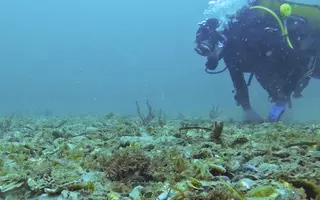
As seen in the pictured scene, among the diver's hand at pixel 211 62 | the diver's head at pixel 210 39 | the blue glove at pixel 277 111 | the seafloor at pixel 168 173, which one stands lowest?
the blue glove at pixel 277 111

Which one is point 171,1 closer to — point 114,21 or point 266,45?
point 114,21

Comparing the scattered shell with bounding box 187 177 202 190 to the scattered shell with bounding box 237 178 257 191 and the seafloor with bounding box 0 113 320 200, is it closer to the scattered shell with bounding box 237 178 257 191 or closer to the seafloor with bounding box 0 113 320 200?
the seafloor with bounding box 0 113 320 200

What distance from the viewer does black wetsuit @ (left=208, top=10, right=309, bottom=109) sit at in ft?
25.0

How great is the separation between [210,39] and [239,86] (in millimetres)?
1523

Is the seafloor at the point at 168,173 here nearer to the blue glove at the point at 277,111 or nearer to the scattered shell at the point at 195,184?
the scattered shell at the point at 195,184

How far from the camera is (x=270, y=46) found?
25.1 ft

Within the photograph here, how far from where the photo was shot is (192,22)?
147625mm

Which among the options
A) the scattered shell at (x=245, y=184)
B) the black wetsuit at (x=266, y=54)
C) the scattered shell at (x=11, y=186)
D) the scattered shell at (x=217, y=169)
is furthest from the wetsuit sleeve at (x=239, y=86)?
the scattered shell at (x=11, y=186)

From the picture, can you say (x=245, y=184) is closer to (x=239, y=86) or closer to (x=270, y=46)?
(x=270, y=46)

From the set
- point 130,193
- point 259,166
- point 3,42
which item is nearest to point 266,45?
point 259,166

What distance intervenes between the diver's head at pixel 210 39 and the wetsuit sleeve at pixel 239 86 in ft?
2.05

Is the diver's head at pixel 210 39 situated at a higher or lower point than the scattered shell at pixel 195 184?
higher

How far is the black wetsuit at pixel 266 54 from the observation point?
7609 millimetres

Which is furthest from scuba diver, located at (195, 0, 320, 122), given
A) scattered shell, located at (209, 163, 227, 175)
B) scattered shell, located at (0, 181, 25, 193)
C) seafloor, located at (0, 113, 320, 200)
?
scattered shell, located at (0, 181, 25, 193)
